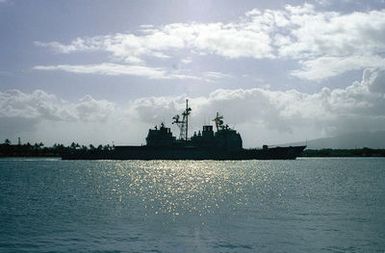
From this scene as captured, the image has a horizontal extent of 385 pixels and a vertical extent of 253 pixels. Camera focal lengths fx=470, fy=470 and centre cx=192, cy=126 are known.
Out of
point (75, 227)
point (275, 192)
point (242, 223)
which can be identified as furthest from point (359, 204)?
point (75, 227)

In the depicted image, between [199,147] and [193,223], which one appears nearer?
[193,223]

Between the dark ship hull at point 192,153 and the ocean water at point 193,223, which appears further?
the dark ship hull at point 192,153

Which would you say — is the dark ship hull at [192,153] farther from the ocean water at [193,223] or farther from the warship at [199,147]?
the ocean water at [193,223]

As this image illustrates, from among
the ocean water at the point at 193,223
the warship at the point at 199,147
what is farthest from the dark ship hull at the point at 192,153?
the ocean water at the point at 193,223

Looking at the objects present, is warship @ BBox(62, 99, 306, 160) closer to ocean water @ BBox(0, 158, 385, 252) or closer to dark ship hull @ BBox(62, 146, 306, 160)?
dark ship hull @ BBox(62, 146, 306, 160)

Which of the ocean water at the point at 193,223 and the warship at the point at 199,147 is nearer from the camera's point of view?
the ocean water at the point at 193,223

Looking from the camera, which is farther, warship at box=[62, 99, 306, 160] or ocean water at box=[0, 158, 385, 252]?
warship at box=[62, 99, 306, 160]

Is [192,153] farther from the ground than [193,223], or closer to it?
farther from the ground

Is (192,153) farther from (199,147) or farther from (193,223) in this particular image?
(193,223)

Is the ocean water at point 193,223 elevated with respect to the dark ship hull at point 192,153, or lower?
lower

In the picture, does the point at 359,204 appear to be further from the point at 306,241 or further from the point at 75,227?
the point at 75,227

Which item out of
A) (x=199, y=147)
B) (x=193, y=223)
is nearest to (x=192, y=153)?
(x=199, y=147)

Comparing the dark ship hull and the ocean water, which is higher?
the dark ship hull

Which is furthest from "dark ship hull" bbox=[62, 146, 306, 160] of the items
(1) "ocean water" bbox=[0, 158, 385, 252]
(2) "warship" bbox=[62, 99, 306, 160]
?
(1) "ocean water" bbox=[0, 158, 385, 252]
